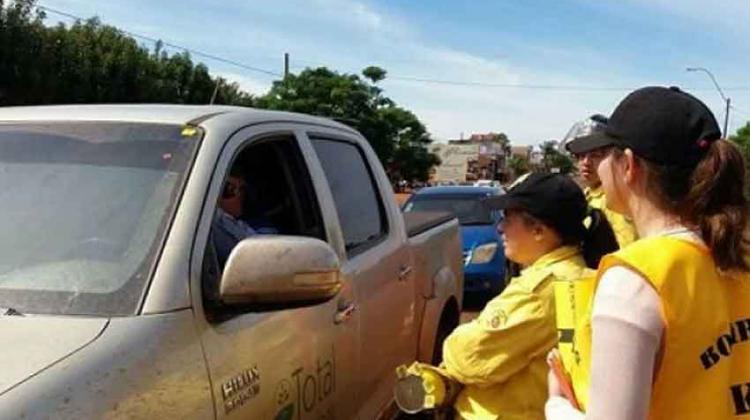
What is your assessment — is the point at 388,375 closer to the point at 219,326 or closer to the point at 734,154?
the point at 219,326

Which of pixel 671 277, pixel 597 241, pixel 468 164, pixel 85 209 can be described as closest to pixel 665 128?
pixel 671 277

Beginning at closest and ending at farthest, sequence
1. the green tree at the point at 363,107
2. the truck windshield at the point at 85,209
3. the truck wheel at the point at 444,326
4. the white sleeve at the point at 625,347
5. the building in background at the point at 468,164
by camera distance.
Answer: the white sleeve at the point at 625,347, the truck windshield at the point at 85,209, the truck wheel at the point at 444,326, the green tree at the point at 363,107, the building in background at the point at 468,164

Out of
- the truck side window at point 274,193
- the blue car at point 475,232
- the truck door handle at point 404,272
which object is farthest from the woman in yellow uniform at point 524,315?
the blue car at point 475,232

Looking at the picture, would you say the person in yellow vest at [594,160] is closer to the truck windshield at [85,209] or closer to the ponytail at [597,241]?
the ponytail at [597,241]

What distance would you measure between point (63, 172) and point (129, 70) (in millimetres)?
25604

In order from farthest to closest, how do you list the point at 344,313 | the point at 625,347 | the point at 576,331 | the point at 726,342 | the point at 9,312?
the point at 344,313
the point at 9,312
the point at 576,331
the point at 726,342
the point at 625,347

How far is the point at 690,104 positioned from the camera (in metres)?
1.78

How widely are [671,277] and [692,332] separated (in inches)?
4.2

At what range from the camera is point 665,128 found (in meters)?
1.72

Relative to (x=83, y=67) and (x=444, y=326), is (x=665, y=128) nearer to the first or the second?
(x=444, y=326)

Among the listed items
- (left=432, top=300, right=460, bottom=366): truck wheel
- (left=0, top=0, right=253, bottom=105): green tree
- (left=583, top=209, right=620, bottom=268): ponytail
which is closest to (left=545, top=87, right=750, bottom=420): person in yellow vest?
(left=583, top=209, right=620, bottom=268): ponytail

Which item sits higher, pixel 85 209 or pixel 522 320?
pixel 85 209

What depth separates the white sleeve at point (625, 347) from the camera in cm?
154

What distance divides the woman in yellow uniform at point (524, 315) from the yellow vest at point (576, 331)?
0.47 meters
